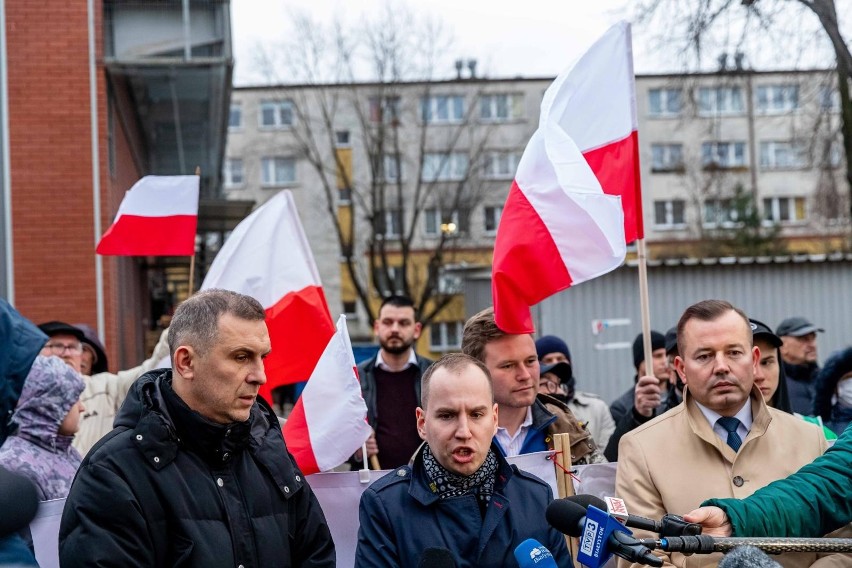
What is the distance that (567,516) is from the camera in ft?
9.35

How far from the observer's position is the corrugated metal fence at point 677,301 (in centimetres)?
1873

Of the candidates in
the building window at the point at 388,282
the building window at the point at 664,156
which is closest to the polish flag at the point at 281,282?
the building window at the point at 388,282

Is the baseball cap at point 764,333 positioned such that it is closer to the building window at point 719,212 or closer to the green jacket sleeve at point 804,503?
→ the green jacket sleeve at point 804,503

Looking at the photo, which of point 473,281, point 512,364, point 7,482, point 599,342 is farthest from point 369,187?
point 7,482

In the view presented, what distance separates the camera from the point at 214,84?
1598 cm

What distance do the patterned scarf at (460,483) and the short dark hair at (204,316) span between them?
0.89 m

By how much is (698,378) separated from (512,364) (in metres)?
1.08

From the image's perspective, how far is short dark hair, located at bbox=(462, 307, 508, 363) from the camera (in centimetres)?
536

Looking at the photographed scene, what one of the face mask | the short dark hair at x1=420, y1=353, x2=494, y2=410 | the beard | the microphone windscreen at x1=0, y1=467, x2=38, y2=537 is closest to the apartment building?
the face mask

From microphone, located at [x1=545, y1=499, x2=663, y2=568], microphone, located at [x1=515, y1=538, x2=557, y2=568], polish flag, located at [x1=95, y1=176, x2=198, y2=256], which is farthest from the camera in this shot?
polish flag, located at [x1=95, y1=176, x2=198, y2=256]

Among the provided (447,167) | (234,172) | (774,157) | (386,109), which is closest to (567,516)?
(386,109)

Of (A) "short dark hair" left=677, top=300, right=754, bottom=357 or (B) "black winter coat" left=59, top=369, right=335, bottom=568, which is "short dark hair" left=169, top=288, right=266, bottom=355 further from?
(A) "short dark hair" left=677, top=300, right=754, bottom=357

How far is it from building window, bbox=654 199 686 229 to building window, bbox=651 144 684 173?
1.98 m

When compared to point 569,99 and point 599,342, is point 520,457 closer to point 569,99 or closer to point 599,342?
point 569,99
